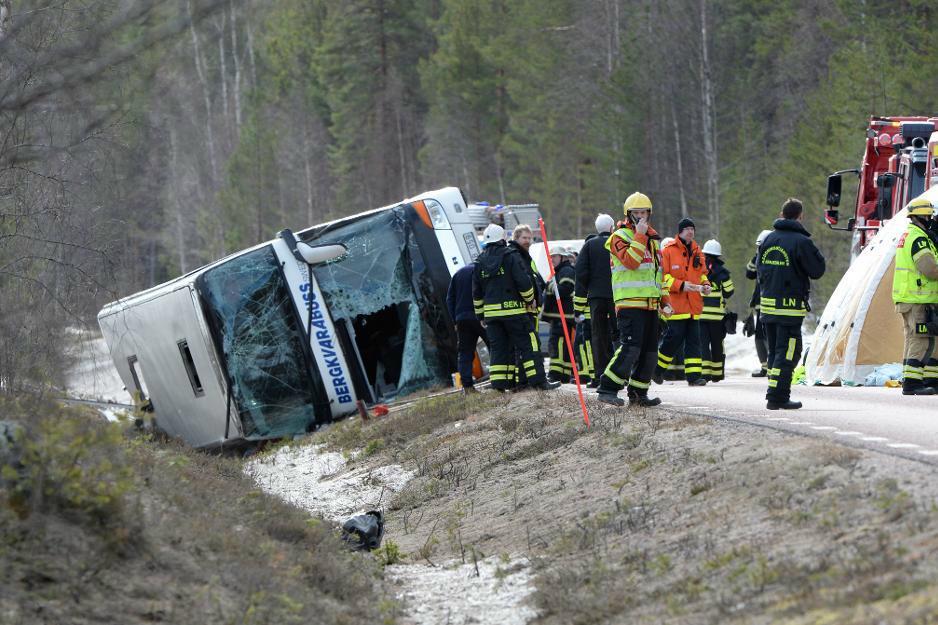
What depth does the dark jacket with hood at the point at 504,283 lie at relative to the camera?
A: 48.0ft

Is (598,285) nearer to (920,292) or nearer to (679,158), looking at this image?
(920,292)

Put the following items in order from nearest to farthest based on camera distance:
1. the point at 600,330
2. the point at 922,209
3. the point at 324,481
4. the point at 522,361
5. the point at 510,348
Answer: the point at 922,209 < the point at 600,330 < the point at 324,481 < the point at 522,361 < the point at 510,348

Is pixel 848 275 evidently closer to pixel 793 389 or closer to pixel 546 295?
pixel 793 389

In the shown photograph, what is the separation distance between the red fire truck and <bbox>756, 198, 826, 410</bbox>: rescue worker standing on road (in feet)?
21.5

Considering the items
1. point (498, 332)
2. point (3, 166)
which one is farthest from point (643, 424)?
point (3, 166)

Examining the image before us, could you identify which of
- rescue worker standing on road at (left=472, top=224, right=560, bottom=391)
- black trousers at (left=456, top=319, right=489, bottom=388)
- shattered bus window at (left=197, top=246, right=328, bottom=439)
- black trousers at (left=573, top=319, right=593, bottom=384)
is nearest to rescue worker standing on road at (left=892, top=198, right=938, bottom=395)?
rescue worker standing on road at (left=472, top=224, right=560, bottom=391)

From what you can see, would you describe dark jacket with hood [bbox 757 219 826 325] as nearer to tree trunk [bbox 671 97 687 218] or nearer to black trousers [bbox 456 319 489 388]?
black trousers [bbox 456 319 489 388]

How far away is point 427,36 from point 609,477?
1944 inches

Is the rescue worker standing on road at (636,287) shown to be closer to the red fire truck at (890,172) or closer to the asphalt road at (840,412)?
the asphalt road at (840,412)

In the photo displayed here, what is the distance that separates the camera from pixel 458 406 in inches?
626

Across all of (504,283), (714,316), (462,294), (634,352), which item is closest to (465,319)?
(462,294)

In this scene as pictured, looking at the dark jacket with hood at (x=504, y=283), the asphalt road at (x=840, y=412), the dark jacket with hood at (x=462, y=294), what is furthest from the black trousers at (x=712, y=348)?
the dark jacket with hood at (x=504, y=283)

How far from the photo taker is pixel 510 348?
608 inches

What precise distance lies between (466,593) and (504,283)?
6655mm
